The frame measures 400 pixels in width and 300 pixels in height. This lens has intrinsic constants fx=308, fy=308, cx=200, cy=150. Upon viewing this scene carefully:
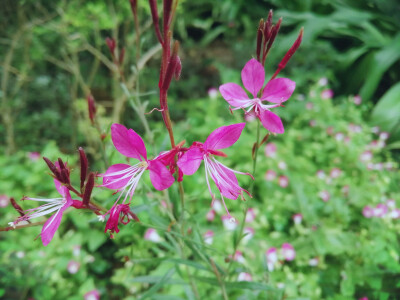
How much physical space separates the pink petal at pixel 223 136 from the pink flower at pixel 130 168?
85 millimetres

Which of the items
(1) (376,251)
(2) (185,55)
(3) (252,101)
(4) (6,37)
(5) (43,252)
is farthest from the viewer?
(2) (185,55)

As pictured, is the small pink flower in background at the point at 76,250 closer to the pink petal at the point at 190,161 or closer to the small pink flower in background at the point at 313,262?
the small pink flower in background at the point at 313,262

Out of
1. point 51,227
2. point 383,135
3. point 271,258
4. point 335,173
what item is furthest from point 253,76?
point 383,135

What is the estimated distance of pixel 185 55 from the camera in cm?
418

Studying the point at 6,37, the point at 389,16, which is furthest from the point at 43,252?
the point at 389,16

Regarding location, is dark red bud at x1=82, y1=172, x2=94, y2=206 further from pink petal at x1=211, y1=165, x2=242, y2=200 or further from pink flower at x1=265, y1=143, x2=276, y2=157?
pink flower at x1=265, y1=143, x2=276, y2=157

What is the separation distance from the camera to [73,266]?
157 cm

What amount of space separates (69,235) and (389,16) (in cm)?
361

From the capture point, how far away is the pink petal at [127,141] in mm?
469

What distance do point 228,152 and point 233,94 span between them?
4.07 ft

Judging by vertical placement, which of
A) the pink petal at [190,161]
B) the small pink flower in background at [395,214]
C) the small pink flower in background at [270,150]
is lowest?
the small pink flower in background at [270,150]

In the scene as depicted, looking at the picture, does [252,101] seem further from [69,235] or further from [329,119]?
[329,119]

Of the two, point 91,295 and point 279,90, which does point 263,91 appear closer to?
point 279,90

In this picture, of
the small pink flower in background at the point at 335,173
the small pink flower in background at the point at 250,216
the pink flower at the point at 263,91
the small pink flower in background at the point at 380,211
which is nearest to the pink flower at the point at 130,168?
the pink flower at the point at 263,91
